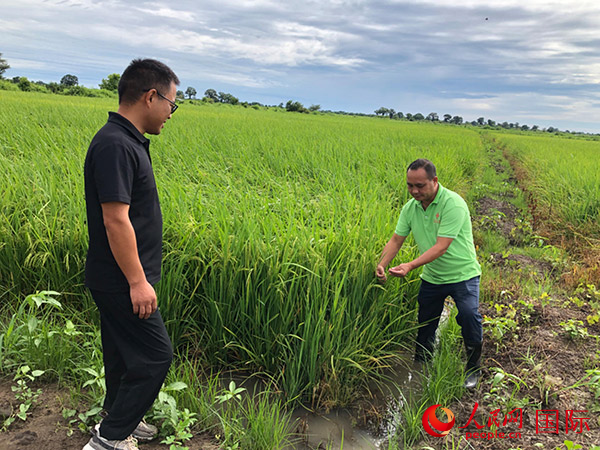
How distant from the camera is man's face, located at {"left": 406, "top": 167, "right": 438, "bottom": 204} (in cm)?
237

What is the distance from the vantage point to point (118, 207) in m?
1.39

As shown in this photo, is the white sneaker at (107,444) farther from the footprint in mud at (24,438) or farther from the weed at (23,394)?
the weed at (23,394)

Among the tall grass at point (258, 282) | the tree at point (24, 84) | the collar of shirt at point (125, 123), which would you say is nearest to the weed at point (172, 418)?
the tall grass at point (258, 282)

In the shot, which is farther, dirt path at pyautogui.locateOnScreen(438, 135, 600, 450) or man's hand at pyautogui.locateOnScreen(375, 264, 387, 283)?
man's hand at pyautogui.locateOnScreen(375, 264, 387, 283)

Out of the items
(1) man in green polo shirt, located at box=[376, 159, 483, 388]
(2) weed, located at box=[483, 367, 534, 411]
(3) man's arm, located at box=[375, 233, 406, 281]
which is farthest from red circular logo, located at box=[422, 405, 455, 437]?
(3) man's arm, located at box=[375, 233, 406, 281]

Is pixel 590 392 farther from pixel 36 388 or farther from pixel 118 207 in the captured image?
pixel 36 388

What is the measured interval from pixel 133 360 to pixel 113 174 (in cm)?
77

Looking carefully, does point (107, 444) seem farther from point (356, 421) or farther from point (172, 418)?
point (356, 421)

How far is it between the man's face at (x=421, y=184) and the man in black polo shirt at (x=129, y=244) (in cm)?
144

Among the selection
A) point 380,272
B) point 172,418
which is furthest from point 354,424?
point 172,418

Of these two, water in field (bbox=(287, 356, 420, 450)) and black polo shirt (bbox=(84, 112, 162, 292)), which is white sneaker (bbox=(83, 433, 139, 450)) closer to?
black polo shirt (bbox=(84, 112, 162, 292))

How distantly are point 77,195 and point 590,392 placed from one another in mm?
3873

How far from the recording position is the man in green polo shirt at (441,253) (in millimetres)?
2416

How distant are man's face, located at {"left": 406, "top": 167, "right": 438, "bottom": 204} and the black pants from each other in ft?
5.30
